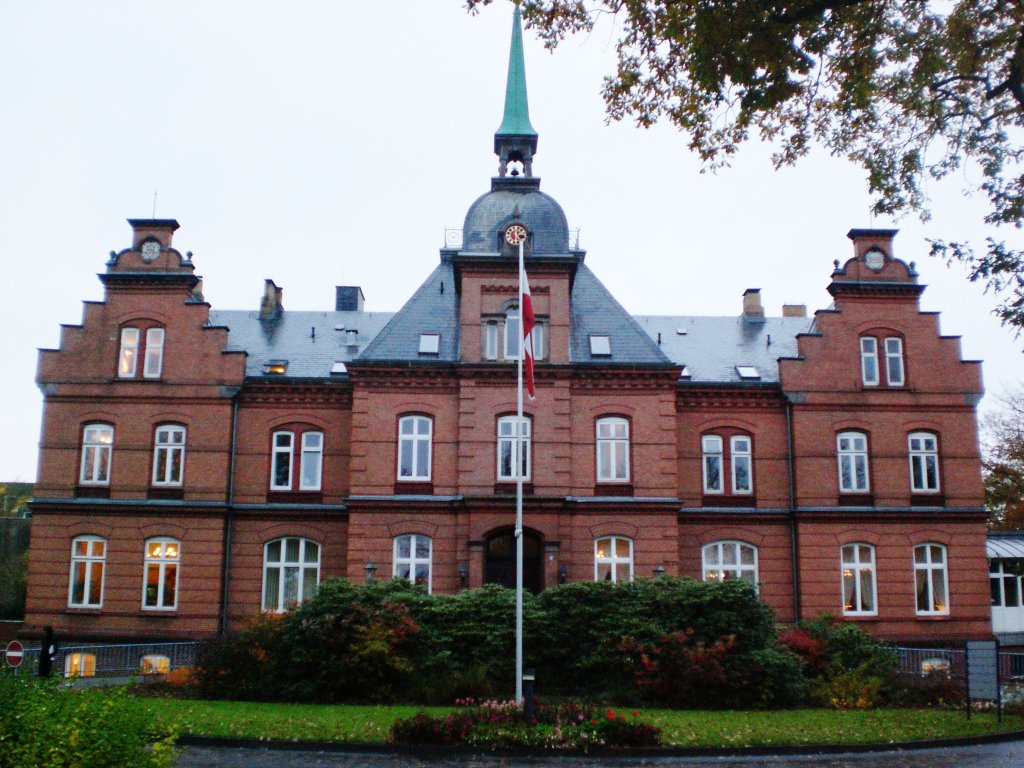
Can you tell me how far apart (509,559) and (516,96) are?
1597 centimetres

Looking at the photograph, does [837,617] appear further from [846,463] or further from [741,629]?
[741,629]

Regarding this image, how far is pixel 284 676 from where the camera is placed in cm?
2133

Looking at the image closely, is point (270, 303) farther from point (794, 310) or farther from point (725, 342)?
point (794, 310)

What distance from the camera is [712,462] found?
31.8 metres

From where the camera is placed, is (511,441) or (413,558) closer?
(413,558)

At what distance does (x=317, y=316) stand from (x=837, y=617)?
69.2ft

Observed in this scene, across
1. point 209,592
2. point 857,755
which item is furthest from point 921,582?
point 209,592

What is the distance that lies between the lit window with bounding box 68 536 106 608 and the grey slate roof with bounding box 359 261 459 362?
10288 mm

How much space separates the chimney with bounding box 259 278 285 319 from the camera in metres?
36.2

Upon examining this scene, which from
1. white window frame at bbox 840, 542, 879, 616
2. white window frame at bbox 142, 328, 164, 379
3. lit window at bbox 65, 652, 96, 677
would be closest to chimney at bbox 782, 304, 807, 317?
white window frame at bbox 840, 542, 879, 616

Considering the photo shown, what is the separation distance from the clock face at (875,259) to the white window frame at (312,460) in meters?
18.9

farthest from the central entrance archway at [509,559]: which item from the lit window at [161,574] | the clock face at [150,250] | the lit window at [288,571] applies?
the clock face at [150,250]

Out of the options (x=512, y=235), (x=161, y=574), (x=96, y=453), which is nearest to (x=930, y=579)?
(x=512, y=235)

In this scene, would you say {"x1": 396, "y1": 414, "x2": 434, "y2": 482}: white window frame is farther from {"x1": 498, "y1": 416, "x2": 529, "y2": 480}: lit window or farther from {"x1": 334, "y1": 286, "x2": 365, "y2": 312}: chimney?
{"x1": 334, "y1": 286, "x2": 365, "y2": 312}: chimney
